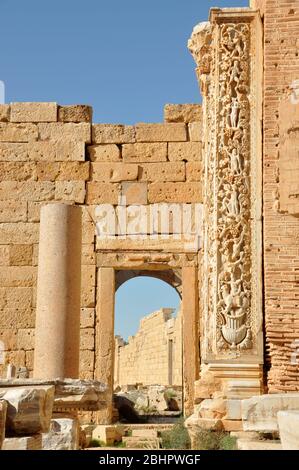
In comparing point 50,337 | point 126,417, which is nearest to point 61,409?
point 50,337

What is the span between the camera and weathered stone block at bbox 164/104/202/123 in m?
15.9

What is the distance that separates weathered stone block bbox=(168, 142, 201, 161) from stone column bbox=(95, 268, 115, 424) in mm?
2567

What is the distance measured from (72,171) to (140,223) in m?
1.71

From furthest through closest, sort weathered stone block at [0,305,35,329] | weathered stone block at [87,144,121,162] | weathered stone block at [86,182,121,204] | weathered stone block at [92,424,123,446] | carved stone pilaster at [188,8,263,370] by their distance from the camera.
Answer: weathered stone block at [87,144,121,162] < weathered stone block at [86,182,121,204] < weathered stone block at [0,305,35,329] < weathered stone block at [92,424,123,446] < carved stone pilaster at [188,8,263,370]

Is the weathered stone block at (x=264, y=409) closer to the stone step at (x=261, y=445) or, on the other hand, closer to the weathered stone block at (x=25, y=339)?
→ the stone step at (x=261, y=445)

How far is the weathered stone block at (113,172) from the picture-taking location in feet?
51.5

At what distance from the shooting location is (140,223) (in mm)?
15477

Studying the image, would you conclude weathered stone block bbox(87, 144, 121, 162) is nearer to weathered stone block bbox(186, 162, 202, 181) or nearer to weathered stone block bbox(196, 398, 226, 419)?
weathered stone block bbox(186, 162, 202, 181)

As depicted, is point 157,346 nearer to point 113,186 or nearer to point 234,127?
point 113,186

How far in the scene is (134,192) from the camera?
51.3ft

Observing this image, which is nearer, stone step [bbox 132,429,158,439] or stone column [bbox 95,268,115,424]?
stone step [bbox 132,429,158,439]

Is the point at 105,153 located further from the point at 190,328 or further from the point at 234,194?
the point at 234,194

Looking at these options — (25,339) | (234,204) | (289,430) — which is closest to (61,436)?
(289,430)

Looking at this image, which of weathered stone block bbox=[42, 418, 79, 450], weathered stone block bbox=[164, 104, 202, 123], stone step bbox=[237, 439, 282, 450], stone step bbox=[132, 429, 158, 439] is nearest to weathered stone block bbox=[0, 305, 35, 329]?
stone step bbox=[132, 429, 158, 439]
